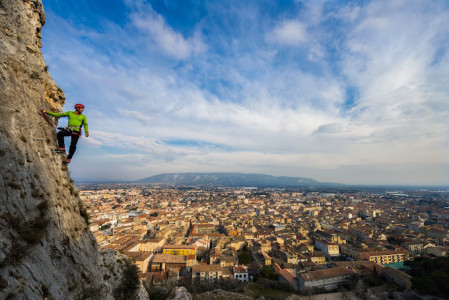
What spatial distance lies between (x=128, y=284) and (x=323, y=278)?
24.4 metres

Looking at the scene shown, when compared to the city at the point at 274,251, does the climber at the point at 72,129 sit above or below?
above

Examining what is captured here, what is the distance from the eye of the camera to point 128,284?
792 centimetres

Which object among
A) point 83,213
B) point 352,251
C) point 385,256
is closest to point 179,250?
point 352,251

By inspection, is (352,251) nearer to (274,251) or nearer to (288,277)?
(274,251)

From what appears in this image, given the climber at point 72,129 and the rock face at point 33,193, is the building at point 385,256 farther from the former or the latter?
the climber at point 72,129

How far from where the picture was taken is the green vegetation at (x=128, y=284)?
7.30 meters

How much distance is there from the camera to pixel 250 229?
163 feet

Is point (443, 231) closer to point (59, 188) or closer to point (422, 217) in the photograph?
point (422, 217)

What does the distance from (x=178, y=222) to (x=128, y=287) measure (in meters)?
50.1

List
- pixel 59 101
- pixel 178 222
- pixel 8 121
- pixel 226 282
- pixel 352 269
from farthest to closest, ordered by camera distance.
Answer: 1. pixel 178 222
2. pixel 352 269
3. pixel 226 282
4. pixel 59 101
5. pixel 8 121

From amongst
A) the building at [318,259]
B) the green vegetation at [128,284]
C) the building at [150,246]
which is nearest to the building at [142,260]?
the building at [150,246]

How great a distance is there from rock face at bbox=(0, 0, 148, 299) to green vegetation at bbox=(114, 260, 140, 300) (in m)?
0.52

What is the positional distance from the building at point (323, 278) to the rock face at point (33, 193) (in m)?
23.3

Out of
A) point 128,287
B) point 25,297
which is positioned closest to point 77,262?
point 25,297
